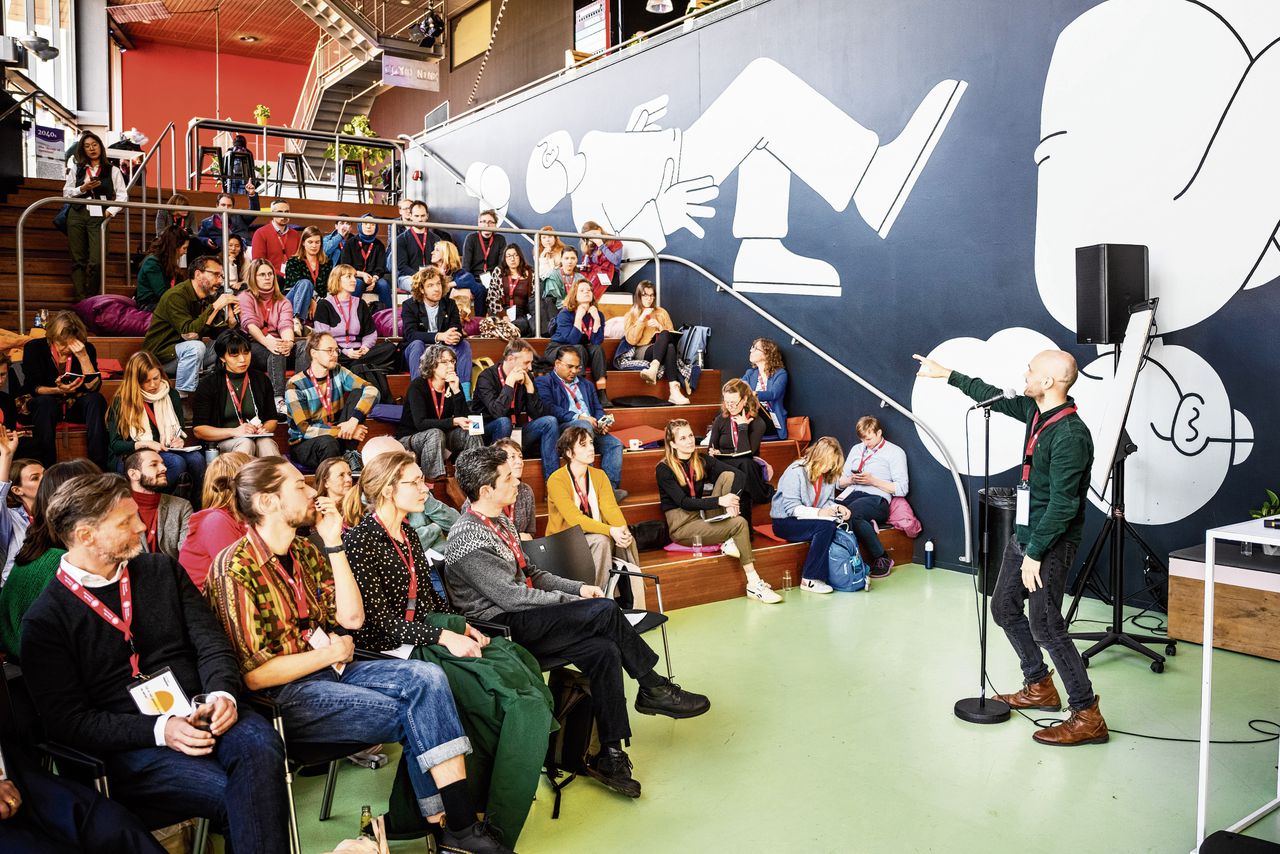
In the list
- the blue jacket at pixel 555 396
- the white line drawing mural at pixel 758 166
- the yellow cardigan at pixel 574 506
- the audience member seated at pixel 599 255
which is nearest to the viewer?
the yellow cardigan at pixel 574 506

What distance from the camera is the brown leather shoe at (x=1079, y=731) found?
12.3 feet

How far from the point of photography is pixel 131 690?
2463 mm

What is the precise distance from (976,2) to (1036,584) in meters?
4.39

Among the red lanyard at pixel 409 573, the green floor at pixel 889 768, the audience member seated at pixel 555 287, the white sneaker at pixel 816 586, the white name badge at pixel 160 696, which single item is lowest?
the green floor at pixel 889 768

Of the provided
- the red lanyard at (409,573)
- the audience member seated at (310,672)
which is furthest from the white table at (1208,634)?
the red lanyard at (409,573)

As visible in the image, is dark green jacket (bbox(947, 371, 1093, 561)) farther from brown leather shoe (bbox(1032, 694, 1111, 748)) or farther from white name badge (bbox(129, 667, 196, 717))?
white name badge (bbox(129, 667, 196, 717))

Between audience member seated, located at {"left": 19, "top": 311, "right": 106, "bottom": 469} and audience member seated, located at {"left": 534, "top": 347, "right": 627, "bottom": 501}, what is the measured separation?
2702 millimetres

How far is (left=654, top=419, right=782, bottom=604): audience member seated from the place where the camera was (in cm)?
600

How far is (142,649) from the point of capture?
2.60m

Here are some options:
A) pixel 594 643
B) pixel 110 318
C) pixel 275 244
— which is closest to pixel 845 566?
pixel 594 643

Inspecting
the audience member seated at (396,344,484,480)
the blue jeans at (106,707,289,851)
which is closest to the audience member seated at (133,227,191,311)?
the audience member seated at (396,344,484,480)

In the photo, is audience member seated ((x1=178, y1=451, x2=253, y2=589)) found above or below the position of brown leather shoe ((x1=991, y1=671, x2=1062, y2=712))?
above

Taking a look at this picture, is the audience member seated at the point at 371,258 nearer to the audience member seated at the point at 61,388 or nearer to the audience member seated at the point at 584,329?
the audience member seated at the point at 584,329

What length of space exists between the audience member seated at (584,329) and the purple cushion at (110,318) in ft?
9.46
